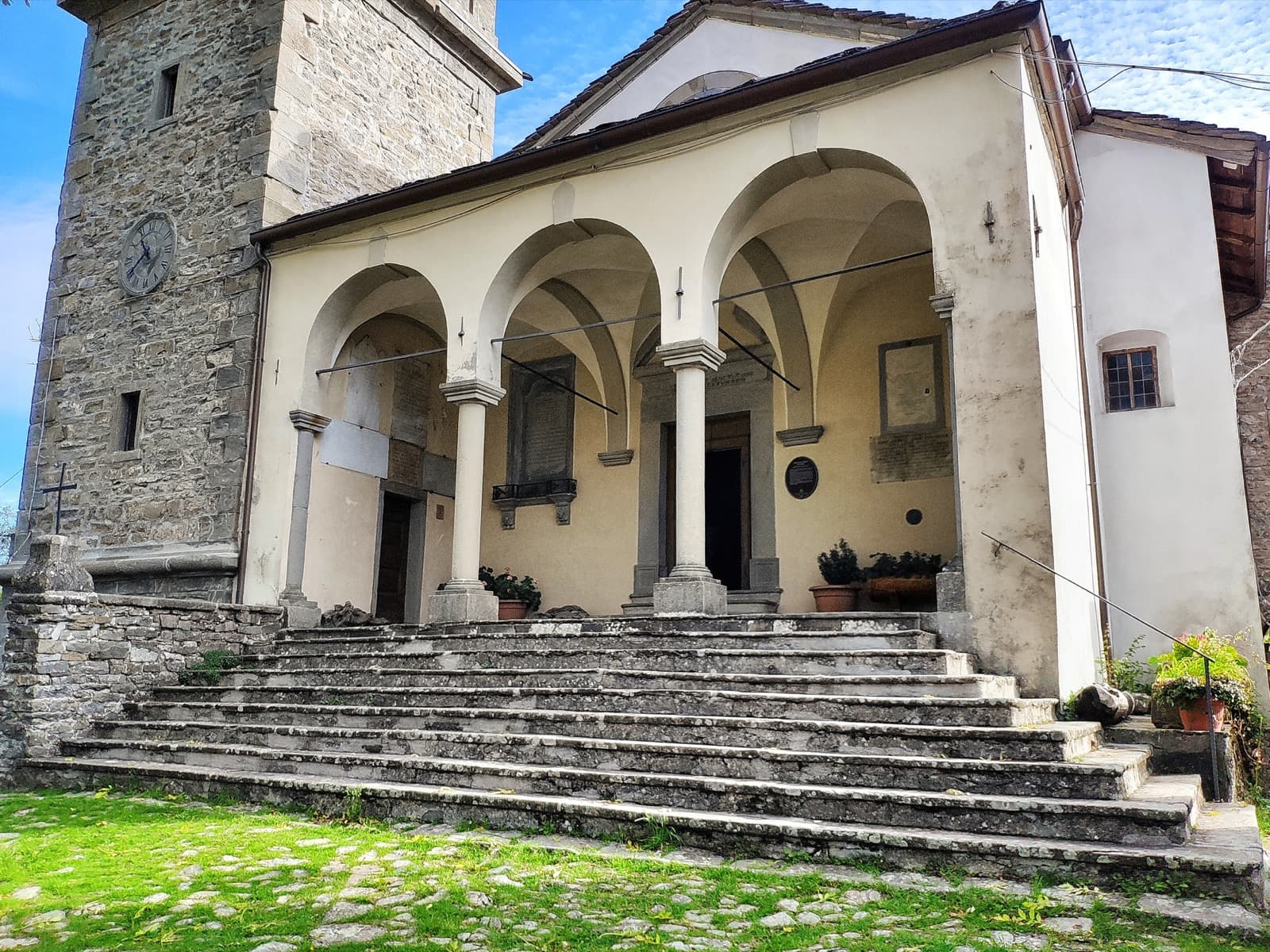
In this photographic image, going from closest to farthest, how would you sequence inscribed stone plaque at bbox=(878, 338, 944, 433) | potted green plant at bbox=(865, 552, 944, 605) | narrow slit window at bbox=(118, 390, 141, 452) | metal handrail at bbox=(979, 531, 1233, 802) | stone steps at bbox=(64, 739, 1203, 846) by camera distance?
stone steps at bbox=(64, 739, 1203, 846)
metal handrail at bbox=(979, 531, 1233, 802)
potted green plant at bbox=(865, 552, 944, 605)
inscribed stone plaque at bbox=(878, 338, 944, 433)
narrow slit window at bbox=(118, 390, 141, 452)

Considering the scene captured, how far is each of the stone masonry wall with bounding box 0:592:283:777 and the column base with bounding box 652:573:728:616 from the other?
4.51m

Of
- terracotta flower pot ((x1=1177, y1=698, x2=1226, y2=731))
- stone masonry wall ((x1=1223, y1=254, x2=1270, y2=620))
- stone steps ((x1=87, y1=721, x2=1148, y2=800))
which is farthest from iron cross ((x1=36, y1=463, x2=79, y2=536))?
stone masonry wall ((x1=1223, y1=254, x2=1270, y2=620))

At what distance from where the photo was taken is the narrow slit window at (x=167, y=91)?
1276 centimetres

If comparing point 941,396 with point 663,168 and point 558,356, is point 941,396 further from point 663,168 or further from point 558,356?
point 558,356

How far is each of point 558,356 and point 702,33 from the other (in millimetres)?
4459

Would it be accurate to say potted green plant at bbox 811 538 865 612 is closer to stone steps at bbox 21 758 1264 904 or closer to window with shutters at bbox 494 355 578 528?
window with shutters at bbox 494 355 578 528

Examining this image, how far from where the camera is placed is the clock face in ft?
39.0

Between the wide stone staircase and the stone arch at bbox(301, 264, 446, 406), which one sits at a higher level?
the stone arch at bbox(301, 264, 446, 406)

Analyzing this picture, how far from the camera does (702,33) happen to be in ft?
39.5

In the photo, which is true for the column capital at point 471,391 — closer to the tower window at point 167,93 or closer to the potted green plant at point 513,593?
the potted green plant at point 513,593

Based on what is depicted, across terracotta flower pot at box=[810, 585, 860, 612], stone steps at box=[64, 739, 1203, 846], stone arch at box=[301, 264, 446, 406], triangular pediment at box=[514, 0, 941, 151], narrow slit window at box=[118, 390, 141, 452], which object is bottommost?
stone steps at box=[64, 739, 1203, 846]

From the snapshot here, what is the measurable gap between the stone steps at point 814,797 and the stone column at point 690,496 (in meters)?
2.16

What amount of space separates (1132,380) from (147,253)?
11.6 m

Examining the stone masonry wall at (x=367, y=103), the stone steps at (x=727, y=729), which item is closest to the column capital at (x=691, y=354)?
the stone steps at (x=727, y=729)
